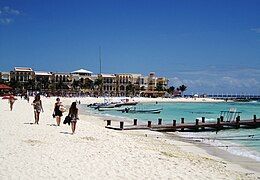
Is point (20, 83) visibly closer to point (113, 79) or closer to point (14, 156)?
point (113, 79)

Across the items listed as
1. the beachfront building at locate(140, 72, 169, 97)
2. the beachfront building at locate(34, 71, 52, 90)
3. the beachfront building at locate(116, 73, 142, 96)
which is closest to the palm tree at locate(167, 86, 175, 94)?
the beachfront building at locate(140, 72, 169, 97)

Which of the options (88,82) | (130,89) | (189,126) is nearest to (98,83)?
(88,82)

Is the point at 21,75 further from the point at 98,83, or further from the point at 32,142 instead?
the point at 32,142

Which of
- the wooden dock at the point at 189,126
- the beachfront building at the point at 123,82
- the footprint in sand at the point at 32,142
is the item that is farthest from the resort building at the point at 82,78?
the footprint in sand at the point at 32,142

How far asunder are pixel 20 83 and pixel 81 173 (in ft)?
375

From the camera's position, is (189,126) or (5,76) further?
(5,76)

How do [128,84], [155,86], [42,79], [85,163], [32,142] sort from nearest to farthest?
1. [85,163]
2. [32,142]
3. [42,79]
4. [128,84]
5. [155,86]

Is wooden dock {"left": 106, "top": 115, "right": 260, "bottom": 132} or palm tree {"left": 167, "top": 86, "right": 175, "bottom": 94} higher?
palm tree {"left": 167, "top": 86, "right": 175, "bottom": 94}

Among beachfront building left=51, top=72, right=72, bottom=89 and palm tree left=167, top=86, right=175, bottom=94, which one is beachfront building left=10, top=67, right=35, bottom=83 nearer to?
beachfront building left=51, top=72, right=72, bottom=89

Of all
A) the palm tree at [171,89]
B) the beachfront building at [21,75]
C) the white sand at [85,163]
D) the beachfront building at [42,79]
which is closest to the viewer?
the white sand at [85,163]

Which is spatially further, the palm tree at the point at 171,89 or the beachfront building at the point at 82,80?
the palm tree at the point at 171,89

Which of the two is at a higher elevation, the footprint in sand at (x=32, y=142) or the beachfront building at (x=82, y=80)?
the beachfront building at (x=82, y=80)

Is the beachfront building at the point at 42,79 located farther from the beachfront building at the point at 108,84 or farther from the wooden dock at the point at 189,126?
the wooden dock at the point at 189,126

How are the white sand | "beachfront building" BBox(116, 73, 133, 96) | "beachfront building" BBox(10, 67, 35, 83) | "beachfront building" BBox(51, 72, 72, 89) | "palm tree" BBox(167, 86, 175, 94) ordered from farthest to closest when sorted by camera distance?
1. "palm tree" BBox(167, 86, 175, 94)
2. "beachfront building" BBox(116, 73, 133, 96)
3. "beachfront building" BBox(51, 72, 72, 89)
4. "beachfront building" BBox(10, 67, 35, 83)
5. the white sand
